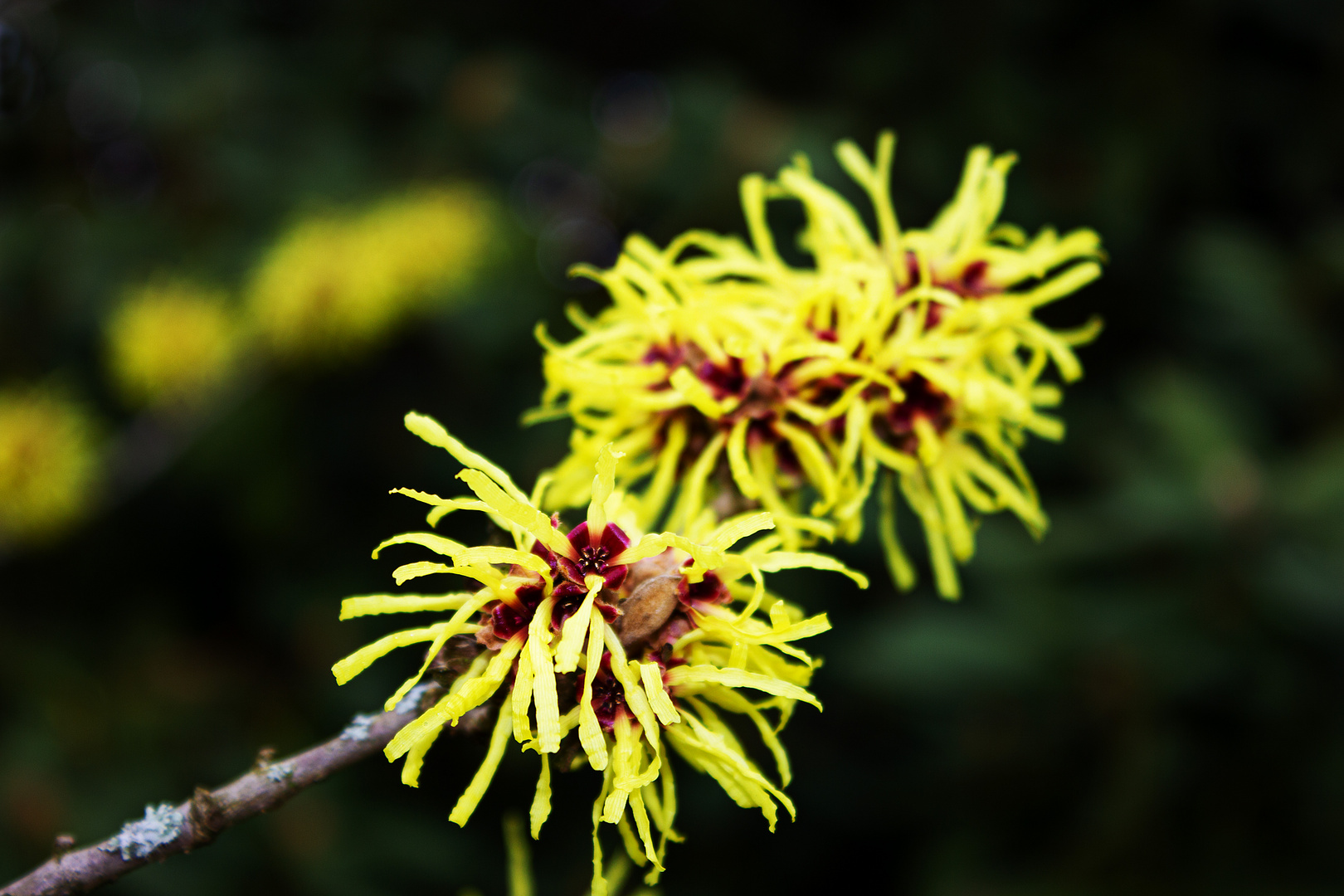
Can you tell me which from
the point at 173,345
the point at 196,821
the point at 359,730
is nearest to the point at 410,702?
the point at 359,730

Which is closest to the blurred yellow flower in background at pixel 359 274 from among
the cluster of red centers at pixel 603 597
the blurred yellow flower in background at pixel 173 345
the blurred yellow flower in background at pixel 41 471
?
the blurred yellow flower in background at pixel 173 345

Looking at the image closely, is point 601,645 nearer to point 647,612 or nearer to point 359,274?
point 647,612

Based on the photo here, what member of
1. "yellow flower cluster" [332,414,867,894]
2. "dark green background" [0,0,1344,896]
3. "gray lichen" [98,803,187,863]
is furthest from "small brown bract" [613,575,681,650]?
"dark green background" [0,0,1344,896]

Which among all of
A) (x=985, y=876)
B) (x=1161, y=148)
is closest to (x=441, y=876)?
(x=985, y=876)

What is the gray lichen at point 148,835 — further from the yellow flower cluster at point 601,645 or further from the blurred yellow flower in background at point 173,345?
the blurred yellow flower in background at point 173,345

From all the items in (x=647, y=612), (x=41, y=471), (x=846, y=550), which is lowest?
(x=846, y=550)

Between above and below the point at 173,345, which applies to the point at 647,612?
below

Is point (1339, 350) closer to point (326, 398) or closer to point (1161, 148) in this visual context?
point (1161, 148)
